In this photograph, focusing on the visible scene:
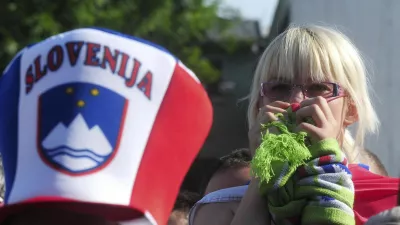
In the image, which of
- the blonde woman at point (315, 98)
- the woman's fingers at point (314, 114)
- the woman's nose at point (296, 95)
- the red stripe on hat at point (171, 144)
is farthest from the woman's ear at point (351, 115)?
the red stripe on hat at point (171, 144)

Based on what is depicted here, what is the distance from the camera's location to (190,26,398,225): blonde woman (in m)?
2.03

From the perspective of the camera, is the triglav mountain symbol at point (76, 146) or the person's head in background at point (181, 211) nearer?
the triglav mountain symbol at point (76, 146)

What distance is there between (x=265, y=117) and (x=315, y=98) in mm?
128

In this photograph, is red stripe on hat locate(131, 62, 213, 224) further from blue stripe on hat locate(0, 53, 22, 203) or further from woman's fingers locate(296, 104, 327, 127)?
woman's fingers locate(296, 104, 327, 127)

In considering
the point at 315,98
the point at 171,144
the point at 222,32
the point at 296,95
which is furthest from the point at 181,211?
the point at 222,32

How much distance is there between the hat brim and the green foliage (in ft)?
29.7

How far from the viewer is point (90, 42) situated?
1.45m

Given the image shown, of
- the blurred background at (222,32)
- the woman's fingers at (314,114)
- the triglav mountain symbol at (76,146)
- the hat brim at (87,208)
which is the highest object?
the triglav mountain symbol at (76,146)

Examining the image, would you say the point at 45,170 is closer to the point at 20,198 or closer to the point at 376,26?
the point at 20,198

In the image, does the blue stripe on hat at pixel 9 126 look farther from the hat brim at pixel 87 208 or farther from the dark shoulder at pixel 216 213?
the dark shoulder at pixel 216 213

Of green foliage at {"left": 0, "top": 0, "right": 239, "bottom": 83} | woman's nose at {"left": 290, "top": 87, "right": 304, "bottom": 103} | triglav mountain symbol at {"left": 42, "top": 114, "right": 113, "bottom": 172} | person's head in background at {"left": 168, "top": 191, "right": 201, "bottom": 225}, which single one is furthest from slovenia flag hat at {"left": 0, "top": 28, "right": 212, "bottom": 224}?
green foliage at {"left": 0, "top": 0, "right": 239, "bottom": 83}

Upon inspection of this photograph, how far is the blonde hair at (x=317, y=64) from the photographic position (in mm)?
2232

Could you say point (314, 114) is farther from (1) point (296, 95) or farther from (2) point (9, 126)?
(2) point (9, 126)

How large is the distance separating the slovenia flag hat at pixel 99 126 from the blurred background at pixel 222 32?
155 centimetres
